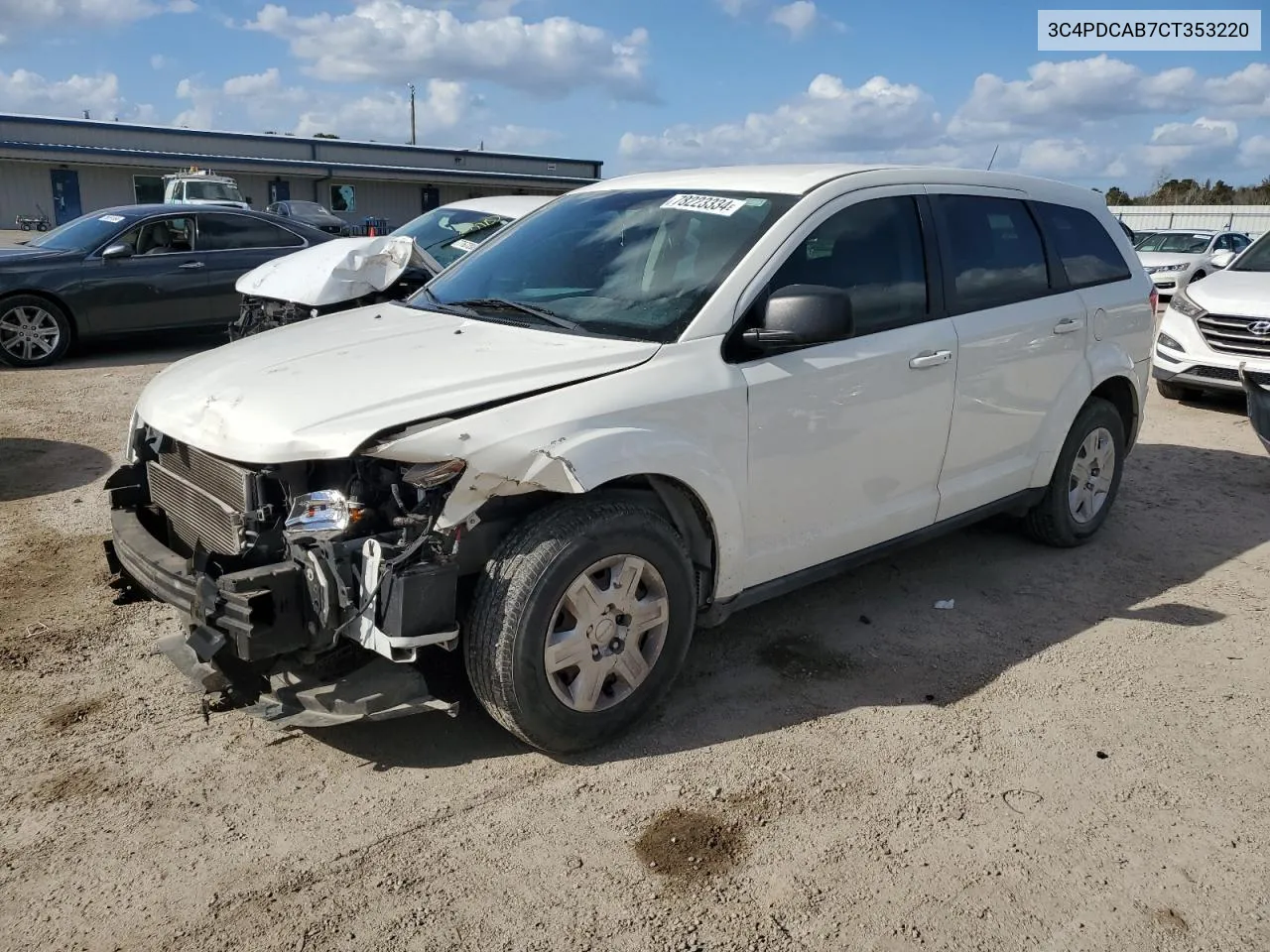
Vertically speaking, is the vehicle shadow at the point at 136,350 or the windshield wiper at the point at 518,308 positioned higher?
the windshield wiper at the point at 518,308

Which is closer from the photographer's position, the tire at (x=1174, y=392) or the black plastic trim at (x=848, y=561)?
the black plastic trim at (x=848, y=561)

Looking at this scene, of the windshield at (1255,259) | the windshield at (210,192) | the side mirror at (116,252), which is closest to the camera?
the windshield at (1255,259)

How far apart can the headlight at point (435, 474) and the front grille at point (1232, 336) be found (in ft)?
26.8

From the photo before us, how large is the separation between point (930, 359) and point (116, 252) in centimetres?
881

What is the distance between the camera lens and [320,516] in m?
3.04

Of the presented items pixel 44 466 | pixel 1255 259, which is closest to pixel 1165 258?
pixel 1255 259

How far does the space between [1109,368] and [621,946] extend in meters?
4.09

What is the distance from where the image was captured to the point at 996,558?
5.40 m

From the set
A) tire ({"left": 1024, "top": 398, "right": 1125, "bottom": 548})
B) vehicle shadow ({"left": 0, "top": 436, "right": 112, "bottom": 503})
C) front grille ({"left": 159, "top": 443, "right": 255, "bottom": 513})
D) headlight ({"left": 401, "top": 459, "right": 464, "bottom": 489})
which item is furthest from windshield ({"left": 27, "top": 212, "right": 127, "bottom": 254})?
tire ({"left": 1024, "top": 398, "right": 1125, "bottom": 548})

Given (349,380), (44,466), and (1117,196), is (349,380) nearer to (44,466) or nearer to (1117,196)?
(44,466)

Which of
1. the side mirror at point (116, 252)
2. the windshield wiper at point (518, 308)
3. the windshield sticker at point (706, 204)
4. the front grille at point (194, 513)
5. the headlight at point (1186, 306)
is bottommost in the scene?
the front grille at point (194, 513)

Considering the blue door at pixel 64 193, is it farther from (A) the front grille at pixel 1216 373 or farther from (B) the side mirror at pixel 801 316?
(B) the side mirror at pixel 801 316

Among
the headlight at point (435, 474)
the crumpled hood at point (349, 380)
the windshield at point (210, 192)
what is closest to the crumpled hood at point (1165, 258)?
the crumpled hood at point (349, 380)

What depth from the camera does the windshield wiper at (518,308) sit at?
370cm
